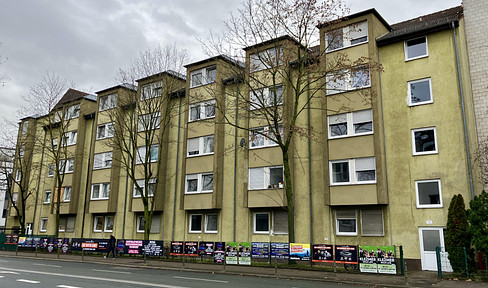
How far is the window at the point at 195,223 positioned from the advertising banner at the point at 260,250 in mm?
9023

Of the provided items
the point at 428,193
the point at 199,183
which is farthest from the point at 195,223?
the point at 428,193

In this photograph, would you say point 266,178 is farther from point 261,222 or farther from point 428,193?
point 428,193

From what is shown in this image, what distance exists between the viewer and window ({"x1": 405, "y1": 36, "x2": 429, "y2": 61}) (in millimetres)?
21688

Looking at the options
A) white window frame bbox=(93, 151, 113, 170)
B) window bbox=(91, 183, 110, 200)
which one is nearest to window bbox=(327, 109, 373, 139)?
window bbox=(91, 183, 110, 200)

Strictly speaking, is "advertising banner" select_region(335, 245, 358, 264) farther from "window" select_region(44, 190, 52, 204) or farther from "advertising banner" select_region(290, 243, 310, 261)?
"window" select_region(44, 190, 52, 204)

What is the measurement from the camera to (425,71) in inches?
837

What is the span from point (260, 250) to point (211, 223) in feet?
28.3

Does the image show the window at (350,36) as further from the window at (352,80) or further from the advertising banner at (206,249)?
the advertising banner at (206,249)

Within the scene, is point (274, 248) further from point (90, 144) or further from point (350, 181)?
point (90, 144)

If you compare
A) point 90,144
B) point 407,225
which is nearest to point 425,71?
point 407,225

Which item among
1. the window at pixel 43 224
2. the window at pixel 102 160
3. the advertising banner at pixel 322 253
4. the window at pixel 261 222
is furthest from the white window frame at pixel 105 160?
the advertising banner at pixel 322 253

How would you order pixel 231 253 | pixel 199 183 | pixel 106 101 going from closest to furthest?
pixel 231 253, pixel 199 183, pixel 106 101

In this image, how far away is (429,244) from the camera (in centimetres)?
1953

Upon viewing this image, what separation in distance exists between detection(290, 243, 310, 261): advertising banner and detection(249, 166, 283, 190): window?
5.93 meters
